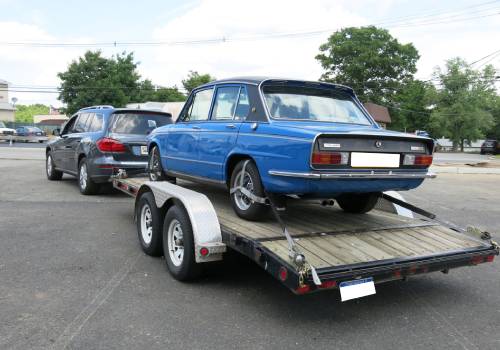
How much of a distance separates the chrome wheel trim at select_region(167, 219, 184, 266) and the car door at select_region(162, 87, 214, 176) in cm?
96

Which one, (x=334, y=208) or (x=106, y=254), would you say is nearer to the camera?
(x=106, y=254)

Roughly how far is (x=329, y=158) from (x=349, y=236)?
34.7 inches

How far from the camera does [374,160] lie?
399 centimetres

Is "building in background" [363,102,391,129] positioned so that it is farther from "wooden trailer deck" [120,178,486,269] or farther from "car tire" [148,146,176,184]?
"wooden trailer deck" [120,178,486,269]

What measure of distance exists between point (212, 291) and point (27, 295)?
162cm

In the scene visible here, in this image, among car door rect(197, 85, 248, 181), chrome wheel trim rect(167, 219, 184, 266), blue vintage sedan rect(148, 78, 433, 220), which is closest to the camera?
blue vintage sedan rect(148, 78, 433, 220)

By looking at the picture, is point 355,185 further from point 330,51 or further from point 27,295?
point 330,51

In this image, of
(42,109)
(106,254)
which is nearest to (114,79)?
(106,254)

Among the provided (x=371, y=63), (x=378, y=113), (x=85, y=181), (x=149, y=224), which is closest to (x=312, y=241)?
(x=149, y=224)

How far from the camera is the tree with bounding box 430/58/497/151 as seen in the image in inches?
2308

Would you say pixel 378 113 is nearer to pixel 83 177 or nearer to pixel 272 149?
pixel 83 177

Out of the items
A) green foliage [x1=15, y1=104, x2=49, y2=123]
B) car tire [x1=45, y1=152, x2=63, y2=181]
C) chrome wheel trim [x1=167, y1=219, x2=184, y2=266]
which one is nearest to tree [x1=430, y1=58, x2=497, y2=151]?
car tire [x1=45, y1=152, x2=63, y2=181]

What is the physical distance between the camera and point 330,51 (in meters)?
61.4

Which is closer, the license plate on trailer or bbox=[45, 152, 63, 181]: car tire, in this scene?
the license plate on trailer
